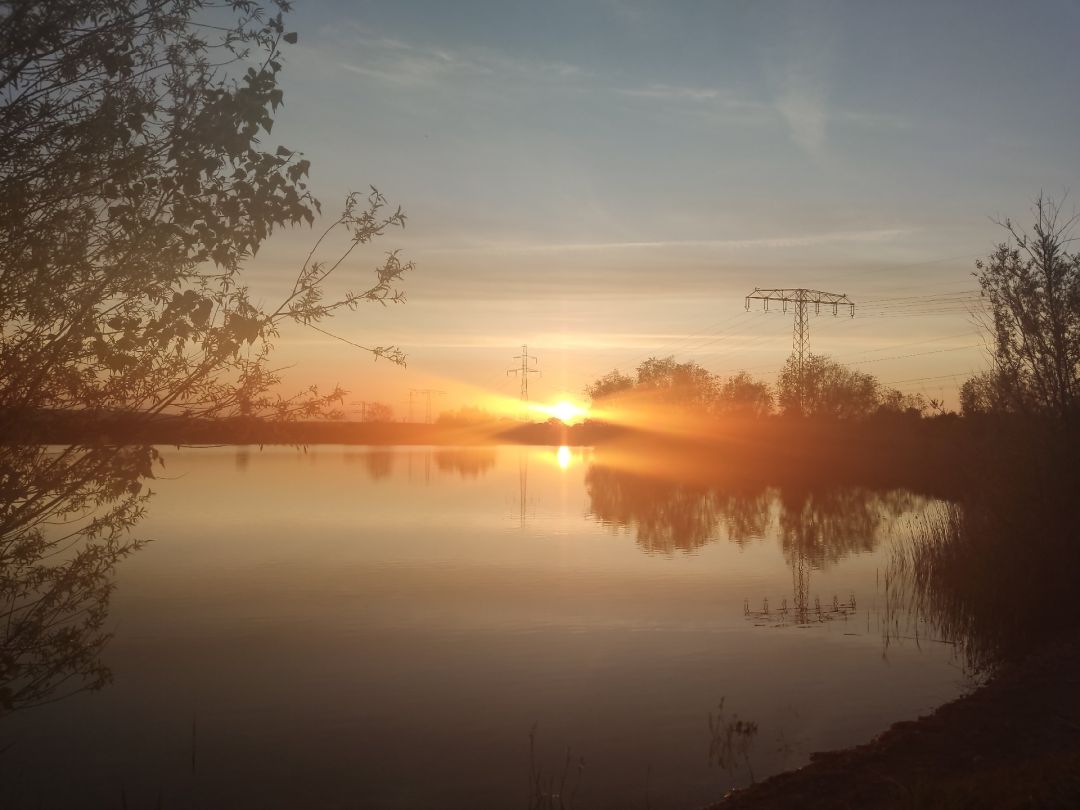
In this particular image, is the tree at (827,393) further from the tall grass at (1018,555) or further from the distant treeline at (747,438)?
the tall grass at (1018,555)

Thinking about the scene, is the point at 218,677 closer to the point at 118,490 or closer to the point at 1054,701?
the point at 118,490

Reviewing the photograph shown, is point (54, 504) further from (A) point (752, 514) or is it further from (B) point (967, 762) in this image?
(A) point (752, 514)

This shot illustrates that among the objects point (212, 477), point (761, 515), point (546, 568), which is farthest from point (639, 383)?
point (546, 568)

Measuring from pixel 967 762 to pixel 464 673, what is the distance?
26.9ft

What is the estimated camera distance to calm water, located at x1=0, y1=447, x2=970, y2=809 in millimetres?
10750

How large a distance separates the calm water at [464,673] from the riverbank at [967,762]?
3.43 feet

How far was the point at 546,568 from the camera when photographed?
26.7 m

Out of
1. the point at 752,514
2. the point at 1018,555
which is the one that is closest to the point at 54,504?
the point at 1018,555

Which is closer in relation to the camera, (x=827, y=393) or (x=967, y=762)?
(x=967, y=762)

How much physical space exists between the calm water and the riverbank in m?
1.05

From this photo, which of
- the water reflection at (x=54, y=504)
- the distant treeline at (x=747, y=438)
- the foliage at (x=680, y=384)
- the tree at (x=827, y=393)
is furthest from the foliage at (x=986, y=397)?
the foliage at (x=680, y=384)

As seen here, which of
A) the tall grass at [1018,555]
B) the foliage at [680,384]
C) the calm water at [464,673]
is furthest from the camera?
the foliage at [680,384]

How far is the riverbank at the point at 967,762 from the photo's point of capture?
7.86 m

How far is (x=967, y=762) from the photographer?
9734mm
